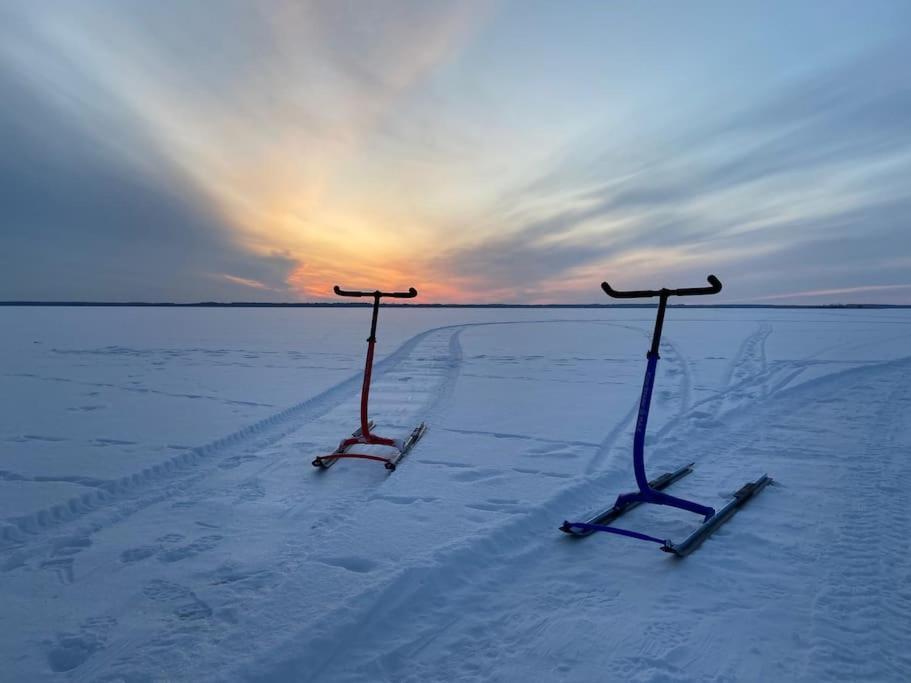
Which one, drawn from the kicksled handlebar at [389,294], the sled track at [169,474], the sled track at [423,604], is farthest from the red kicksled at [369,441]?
the sled track at [423,604]

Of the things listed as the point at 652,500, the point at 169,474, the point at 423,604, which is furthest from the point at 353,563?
the point at 169,474

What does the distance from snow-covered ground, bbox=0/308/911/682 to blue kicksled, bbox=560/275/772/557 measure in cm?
11

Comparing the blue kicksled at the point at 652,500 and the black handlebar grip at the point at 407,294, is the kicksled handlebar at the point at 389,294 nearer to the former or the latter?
the black handlebar grip at the point at 407,294

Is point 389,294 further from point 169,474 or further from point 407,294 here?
point 169,474

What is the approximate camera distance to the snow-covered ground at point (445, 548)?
95.0 inches

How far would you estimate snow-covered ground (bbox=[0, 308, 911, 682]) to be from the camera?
2414 millimetres

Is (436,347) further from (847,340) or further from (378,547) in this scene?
(847,340)

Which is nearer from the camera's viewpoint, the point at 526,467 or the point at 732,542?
the point at 732,542

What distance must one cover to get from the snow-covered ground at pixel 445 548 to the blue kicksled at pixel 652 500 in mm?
107

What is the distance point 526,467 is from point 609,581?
83.3 inches

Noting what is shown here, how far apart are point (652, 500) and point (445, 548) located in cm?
174

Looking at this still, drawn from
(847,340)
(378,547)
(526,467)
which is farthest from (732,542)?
(847,340)

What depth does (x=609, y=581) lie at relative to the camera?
3020 millimetres

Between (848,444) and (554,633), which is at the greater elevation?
(848,444)
